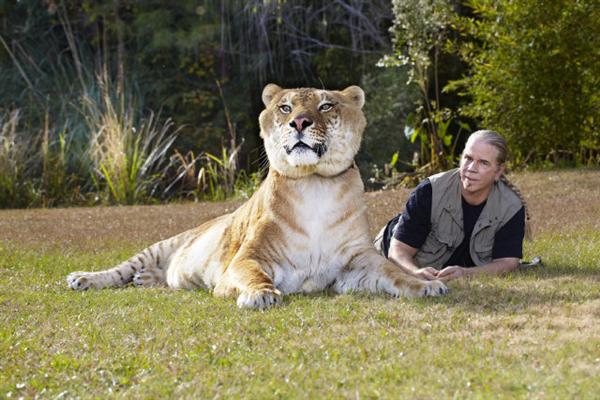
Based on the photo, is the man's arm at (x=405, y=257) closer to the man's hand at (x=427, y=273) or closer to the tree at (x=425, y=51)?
the man's hand at (x=427, y=273)

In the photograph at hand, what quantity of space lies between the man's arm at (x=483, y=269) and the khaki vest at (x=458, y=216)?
0.64 feet

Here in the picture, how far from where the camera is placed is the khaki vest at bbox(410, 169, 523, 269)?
6832 millimetres

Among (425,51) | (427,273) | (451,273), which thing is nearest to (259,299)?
(427,273)

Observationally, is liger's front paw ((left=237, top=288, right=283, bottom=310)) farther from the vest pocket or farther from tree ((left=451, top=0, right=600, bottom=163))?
tree ((left=451, top=0, right=600, bottom=163))

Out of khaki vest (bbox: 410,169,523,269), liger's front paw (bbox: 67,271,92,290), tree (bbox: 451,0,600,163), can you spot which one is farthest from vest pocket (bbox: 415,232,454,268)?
tree (bbox: 451,0,600,163)

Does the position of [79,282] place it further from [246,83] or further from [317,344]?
[246,83]

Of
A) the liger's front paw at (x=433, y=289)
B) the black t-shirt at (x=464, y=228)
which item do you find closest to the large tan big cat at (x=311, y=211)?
the liger's front paw at (x=433, y=289)

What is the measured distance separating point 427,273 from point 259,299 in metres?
1.33

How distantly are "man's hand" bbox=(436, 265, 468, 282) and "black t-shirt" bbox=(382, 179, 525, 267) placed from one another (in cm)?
38

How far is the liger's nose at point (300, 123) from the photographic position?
6191mm

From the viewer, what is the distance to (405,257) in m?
6.97

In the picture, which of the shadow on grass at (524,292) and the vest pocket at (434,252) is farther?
the vest pocket at (434,252)

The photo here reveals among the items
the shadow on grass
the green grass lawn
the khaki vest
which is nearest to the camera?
the green grass lawn

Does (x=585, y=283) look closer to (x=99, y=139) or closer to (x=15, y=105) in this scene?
(x=99, y=139)
